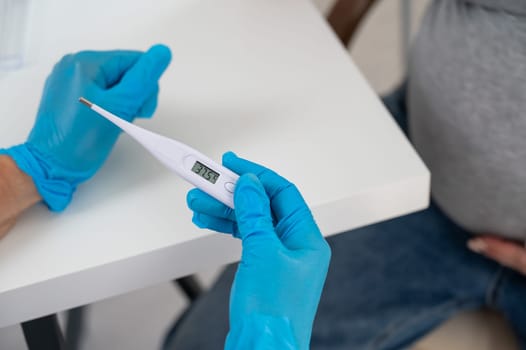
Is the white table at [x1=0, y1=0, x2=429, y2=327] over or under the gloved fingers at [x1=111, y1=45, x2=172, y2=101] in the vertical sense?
under

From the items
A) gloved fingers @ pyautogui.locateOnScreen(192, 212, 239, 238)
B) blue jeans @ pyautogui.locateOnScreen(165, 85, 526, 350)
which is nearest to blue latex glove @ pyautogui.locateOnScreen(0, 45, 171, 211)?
gloved fingers @ pyautogui.locateOnScreen(192, 212, 239, 238)

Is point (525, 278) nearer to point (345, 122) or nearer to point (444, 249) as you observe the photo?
point (444, 249)

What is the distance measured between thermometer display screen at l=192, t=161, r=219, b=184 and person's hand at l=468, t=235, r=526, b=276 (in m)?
0.39

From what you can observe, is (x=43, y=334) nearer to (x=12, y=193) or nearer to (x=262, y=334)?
(x=12, y=193)

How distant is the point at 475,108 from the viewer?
0.78 m

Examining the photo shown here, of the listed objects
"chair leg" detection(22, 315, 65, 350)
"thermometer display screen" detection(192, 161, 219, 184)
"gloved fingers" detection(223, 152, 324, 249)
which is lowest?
"chair leg" detection(22, 315, 65, 350)

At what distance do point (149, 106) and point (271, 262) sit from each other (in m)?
0.24

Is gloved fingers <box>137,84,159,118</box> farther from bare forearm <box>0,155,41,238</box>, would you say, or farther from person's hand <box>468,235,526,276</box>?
person's hand <box>468,235,526,276</box>

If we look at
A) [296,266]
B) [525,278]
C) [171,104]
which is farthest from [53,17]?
[525,278]

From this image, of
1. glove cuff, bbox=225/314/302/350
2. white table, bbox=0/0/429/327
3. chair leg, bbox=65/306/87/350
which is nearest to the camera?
glove cuff, bbox=225/314/302/350

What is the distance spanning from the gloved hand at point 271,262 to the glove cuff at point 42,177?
0.45ft

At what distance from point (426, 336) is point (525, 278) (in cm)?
13

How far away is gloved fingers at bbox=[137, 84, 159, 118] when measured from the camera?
2.24 ft

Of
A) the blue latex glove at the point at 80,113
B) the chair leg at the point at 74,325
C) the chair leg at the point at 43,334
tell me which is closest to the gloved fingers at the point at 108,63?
the blue latex glove at the point at 80,113
